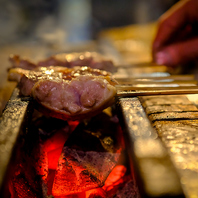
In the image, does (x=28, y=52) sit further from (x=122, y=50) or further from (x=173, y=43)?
(x=173, y=43)

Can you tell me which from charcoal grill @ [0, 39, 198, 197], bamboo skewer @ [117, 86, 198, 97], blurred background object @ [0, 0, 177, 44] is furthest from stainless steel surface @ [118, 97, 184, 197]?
blurred background object @ [0, 0, 177, 44]

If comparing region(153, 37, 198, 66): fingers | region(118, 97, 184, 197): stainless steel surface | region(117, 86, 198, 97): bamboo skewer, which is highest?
region(153, 37, 198, 66): fingers

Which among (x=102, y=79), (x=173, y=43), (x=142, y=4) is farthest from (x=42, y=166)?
(x=142, y=4)

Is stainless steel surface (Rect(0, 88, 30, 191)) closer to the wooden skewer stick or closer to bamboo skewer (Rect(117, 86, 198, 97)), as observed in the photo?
bamboo skewer (Rect(117, 86, 198, 97))

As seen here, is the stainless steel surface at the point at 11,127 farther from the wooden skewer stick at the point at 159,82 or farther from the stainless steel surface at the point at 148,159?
the wooden skewer stick at the point at 159,82

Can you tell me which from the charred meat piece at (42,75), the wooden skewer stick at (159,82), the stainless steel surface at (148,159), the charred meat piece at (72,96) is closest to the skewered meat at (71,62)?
the charred meat piece at (42,75)
